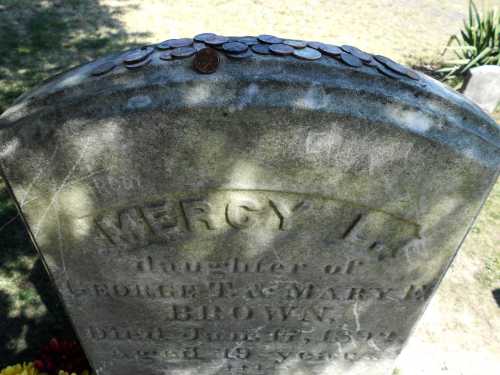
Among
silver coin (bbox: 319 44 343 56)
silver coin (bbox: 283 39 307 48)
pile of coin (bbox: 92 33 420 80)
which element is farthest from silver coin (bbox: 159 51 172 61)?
silver coin (bbox: 319 44 343 56)

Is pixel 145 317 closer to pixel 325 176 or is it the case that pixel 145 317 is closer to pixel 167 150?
pixel 167 150

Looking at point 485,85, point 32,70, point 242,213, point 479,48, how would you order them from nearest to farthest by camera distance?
point 242,213
point 485,85
point 32,70
point 479,48

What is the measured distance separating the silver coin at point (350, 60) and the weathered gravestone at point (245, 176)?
11 millimetres

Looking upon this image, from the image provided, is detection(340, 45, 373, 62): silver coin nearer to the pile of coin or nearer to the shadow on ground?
the pile of coin

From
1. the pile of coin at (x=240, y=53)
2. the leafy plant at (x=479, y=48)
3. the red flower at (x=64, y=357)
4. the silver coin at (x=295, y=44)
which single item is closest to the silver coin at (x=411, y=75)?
the pile of coin at (x=240, y=53)

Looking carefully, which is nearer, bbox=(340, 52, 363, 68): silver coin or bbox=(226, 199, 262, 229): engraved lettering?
bbox=(340, 52, 363, 68): silver coin

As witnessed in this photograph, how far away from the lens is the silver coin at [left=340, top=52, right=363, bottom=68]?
4.71 feet

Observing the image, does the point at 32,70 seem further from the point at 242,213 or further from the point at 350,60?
the point at 350,60

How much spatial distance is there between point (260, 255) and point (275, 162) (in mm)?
494

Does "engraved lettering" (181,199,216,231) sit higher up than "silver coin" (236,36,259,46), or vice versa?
"silver coin" (236,36,259,46)

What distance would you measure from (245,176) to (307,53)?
479 mm

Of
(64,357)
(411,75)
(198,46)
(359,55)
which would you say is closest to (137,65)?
(198,46)

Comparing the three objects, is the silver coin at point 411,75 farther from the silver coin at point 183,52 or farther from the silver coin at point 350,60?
the silver coin at point 183,52

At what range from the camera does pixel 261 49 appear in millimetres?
1466
